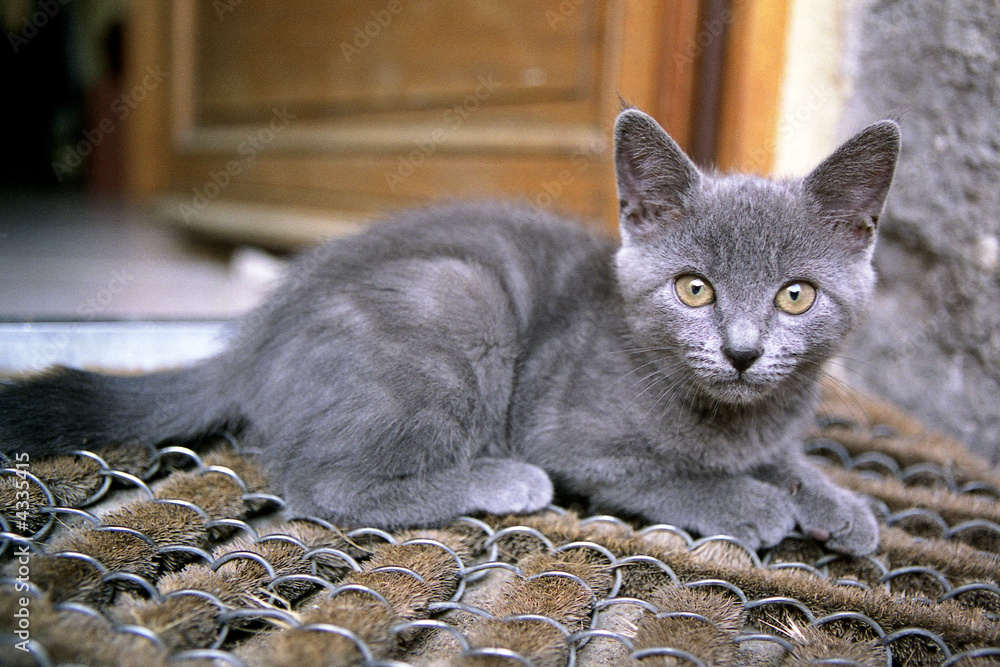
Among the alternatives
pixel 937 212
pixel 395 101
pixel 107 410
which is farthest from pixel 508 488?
pixel 395 101

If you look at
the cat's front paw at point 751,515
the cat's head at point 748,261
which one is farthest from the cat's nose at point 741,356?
the cat's front paw at point 751,515

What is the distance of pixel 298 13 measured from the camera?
288cm

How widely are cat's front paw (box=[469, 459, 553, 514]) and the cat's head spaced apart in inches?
11.5

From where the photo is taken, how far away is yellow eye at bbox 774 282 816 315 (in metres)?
1.07

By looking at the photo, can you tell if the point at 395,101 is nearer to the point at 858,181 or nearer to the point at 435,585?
the point at 858,181

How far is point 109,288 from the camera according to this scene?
7.30 ft

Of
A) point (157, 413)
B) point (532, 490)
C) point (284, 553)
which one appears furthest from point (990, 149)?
point (157, 413)

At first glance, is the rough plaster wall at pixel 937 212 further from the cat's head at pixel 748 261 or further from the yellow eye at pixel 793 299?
the yellow eye at pixel 793 299

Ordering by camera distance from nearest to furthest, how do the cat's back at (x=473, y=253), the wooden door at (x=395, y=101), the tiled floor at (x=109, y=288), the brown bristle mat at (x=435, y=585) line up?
1. the brown bristle mat at (x=435, y=585)
2. the cat's back at (x=473, y=253)
3. the tiled floor at (x=109, y=288)
4. the wooden door at (x=395, y=101)

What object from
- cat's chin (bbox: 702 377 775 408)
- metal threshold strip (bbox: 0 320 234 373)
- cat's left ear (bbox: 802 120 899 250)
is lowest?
metal threshold strip (bbox: 0 320 234 373)

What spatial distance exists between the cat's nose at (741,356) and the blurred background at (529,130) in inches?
19.3

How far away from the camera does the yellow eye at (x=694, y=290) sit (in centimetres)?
109

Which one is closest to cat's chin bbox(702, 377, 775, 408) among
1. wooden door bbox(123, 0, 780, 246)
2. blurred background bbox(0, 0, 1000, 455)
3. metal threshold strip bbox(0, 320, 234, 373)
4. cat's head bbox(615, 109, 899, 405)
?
cat's head bbox(615, 109, 899, 405)

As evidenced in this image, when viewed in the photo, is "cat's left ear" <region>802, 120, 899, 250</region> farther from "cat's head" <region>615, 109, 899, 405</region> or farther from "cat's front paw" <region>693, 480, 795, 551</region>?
"cat's front paw" <region>693, 480, 795, 551</region>
